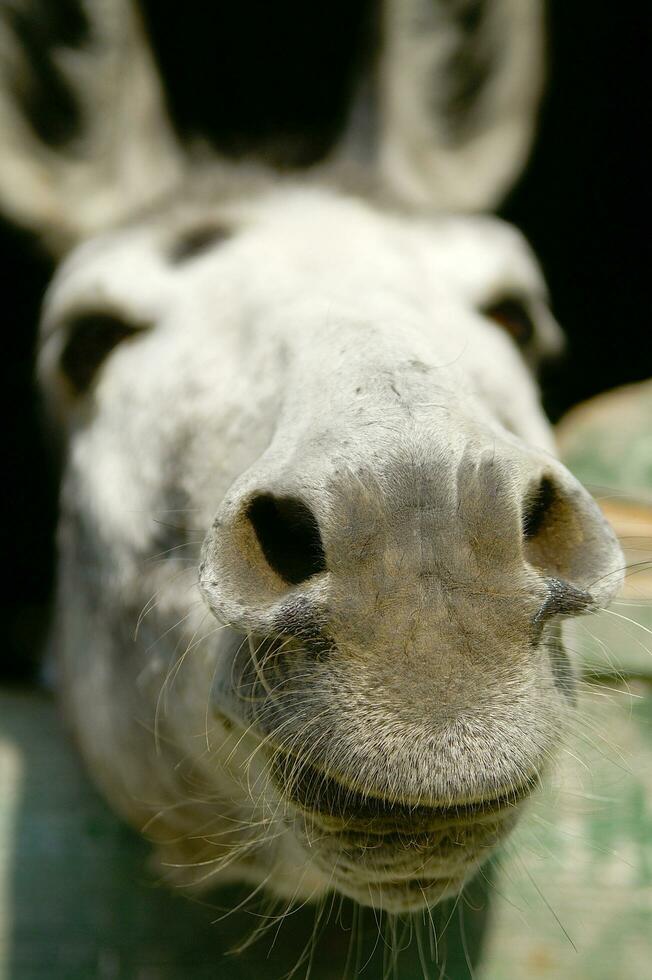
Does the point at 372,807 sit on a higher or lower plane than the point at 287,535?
lower

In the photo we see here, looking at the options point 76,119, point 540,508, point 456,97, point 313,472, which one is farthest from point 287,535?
point 456,97

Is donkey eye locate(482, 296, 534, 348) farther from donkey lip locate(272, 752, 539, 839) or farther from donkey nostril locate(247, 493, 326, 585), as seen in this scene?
donkey lip locate(272, 752, 539, 839)

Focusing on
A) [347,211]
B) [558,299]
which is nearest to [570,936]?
[347,211]

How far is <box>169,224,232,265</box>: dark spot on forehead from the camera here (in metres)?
1.76

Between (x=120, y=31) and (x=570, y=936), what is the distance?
2.02 metres

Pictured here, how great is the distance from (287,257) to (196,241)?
0.27 meters

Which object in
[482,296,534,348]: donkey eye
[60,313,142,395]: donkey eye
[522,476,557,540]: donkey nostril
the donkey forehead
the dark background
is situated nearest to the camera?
[522,476,557,540]: donkey nostril

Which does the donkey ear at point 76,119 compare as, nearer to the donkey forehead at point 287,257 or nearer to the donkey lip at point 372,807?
the donkey forehead at point 287,257

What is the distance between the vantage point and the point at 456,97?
2240 millimetres

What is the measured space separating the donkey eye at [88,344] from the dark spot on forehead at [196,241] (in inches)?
7.0

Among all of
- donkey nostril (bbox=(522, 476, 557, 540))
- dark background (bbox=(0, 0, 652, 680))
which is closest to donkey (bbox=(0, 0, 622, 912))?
donkey nostril (bbox=(522, 476, 557, 540))

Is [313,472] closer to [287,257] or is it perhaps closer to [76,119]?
[287,257]

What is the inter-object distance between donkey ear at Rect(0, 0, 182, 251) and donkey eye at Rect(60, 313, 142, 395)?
0.44 meters

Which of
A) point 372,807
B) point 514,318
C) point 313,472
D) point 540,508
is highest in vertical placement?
point 313,472
